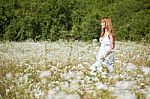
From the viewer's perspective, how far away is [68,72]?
522 centimetres

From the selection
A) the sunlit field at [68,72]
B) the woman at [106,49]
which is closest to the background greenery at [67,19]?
the sunlit field at [68,72]

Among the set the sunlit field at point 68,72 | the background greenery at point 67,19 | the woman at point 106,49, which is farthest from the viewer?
the background greenery at point 67,19

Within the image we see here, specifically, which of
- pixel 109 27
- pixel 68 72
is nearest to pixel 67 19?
pixel 109 27

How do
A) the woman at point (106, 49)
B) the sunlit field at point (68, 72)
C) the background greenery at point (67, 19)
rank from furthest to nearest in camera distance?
the background greenery at point (67, 19)
the woman at point (106, 49)
the sunlit field at point (68, 72)

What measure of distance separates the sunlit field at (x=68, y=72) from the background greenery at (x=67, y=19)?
0.31 ft

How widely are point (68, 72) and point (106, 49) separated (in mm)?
428

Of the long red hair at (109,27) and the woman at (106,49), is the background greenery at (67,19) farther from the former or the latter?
the woman at (106,49)

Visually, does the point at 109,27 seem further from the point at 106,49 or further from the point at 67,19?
the point at 67,19

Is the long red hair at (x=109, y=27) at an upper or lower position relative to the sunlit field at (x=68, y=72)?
upper

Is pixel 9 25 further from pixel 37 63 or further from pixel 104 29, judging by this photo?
pixel 104 29

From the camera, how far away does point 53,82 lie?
4750mm

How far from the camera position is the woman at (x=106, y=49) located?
517 cm

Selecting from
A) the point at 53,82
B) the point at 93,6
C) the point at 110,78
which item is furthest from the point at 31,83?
the point at 93,6

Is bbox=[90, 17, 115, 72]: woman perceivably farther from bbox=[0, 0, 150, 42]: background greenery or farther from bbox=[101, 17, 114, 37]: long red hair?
bbox=[0, 0, 150, 42]: background greenery
